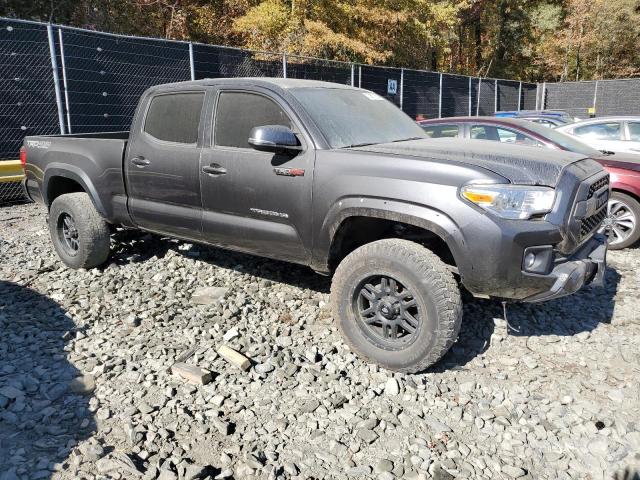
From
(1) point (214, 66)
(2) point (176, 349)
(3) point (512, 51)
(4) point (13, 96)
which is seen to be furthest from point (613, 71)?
(2) point (176, 349)

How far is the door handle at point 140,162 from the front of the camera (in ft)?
15.5

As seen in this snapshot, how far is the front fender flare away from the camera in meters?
3.23

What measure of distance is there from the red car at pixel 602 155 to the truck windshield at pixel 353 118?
1146 mm

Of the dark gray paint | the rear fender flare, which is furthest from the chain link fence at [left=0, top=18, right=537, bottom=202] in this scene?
the dark gray paint

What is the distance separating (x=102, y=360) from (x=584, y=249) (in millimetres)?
3392

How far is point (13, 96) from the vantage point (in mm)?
A: 8602

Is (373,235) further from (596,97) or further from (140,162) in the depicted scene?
(596,97)

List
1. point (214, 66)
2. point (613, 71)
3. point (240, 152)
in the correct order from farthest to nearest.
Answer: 1. point (613, 71)
2. point (214, 66)
3. point (240, 152)

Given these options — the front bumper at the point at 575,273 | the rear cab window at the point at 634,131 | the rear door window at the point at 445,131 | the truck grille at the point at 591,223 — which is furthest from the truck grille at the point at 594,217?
the rear cab window at the point at 634,131

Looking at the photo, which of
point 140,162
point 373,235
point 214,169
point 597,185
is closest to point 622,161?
point 597,185

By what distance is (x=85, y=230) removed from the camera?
514cm

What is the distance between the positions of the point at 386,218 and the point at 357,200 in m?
0.23

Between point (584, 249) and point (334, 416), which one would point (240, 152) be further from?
point (584, 249)

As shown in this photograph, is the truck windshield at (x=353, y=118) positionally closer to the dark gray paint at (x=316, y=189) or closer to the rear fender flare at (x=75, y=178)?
the dark gray paint at (x=316, y=189)
